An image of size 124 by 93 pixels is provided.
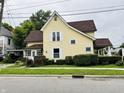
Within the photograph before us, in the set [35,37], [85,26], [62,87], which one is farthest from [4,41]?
[62,87]

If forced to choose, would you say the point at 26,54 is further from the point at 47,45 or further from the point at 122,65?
the point at 122,65

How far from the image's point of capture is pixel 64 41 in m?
43.7

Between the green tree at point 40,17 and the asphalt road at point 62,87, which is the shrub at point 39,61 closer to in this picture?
the asphalt road at point 62,87

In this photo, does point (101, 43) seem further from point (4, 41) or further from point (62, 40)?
point (4, 41)

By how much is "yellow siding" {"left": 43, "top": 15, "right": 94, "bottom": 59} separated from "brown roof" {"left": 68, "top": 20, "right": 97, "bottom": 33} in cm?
314

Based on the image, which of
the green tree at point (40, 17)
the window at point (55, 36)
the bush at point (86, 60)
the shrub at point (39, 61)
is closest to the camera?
the bush at point (86, 60)

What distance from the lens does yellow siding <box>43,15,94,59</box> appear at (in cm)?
4341

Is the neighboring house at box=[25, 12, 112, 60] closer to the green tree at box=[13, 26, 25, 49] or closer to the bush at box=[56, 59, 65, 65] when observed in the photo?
the bush at box=[56, 59, 65, 65]

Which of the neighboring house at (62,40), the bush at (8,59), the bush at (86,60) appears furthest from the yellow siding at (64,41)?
the bush at (8,59)

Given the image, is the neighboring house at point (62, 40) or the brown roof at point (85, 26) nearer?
the neighboring house at point (62, 40)

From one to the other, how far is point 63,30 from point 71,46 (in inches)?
106

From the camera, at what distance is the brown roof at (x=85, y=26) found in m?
46.4

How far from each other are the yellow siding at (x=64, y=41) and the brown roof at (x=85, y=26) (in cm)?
314

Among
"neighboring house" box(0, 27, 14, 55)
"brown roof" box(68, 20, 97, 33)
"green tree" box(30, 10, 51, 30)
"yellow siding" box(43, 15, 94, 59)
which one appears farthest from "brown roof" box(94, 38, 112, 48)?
"green tree" box(30, 10, 51, 30)
